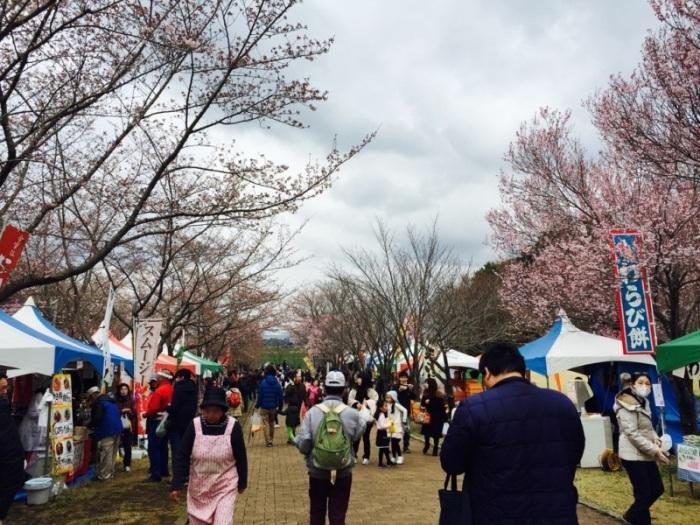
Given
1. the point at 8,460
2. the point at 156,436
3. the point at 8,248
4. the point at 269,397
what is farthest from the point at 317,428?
the point at 269,397

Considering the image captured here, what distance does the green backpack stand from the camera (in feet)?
15.1

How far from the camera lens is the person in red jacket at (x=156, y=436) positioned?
9266mm

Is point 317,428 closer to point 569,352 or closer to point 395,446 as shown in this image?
point 395,446

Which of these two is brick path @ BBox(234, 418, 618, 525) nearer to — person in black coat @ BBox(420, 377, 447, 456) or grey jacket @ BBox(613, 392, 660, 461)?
person in black coat @ BBox(420, 377, 447, 456)

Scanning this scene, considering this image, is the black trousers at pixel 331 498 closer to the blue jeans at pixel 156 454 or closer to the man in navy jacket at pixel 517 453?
the man in navy jacket at pixel 517 453

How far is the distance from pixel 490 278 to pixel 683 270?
15.1 meters

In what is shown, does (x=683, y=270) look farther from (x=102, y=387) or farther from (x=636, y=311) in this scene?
(x=102, y=387)

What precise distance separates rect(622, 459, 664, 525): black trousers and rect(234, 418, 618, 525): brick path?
1.86 feet

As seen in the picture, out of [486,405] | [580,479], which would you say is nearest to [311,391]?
[580,479]

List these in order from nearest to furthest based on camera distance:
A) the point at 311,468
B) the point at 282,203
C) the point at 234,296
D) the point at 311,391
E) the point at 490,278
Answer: the point at 311,468, the point at 282,203, the point at 311,391, the point at 234,296, the point at 490,278

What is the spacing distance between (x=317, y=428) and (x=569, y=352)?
852 centimetres

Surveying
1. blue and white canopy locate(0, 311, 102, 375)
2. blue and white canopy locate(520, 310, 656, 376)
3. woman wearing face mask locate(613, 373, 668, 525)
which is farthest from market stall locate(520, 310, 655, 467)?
blue and white canopy locate(0, 311, 102, 375)

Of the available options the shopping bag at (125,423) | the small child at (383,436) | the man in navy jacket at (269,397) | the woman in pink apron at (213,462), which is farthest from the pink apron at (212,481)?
the man in navy jacket at (269,397)

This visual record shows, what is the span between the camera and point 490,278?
29.7m
